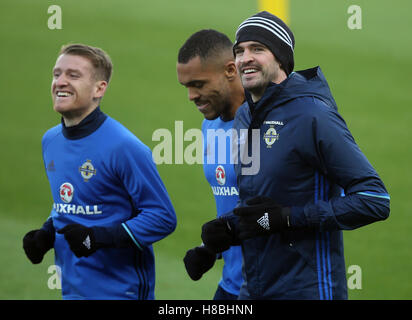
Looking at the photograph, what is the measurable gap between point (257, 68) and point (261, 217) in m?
0.67

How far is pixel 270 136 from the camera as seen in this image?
3.24 m

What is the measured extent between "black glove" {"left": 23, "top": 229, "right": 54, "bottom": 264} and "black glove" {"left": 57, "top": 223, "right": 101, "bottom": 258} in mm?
355

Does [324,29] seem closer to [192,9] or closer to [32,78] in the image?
[192,9]

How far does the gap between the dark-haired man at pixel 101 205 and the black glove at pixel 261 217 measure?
25.5 inches

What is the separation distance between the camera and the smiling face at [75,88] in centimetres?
392

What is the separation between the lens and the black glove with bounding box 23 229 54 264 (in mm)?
4012

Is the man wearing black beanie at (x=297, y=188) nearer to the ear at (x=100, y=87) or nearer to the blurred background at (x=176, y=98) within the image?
the ear at (x=100, y=87)

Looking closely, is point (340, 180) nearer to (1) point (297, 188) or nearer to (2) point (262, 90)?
(1) point (297, 188)

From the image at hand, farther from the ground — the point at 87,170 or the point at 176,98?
the point at 176,98
